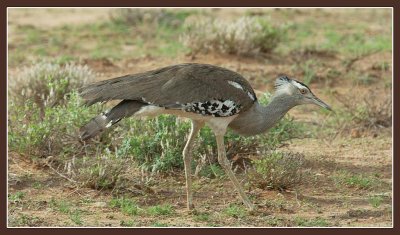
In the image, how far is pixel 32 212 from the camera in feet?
21.6

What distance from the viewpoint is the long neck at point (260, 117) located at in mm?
6730

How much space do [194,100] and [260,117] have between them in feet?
2.07

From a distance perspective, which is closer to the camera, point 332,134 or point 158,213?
A: point 158,213

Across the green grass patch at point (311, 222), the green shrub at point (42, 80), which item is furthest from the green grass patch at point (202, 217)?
the green shrub at point (42, 80)

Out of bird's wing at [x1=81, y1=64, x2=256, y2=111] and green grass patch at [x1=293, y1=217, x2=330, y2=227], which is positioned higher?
bird's wing at [x1=81, y1=64, x2=256, y2=111]

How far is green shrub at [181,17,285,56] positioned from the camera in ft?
37.8

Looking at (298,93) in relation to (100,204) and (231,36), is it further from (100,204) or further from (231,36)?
(231,36)

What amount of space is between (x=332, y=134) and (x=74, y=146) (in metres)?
2.74

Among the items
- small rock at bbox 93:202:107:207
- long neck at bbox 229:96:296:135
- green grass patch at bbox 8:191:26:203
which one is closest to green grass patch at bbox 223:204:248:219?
long neck at bbox 229:96:296:135

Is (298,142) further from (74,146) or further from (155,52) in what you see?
(155,52)

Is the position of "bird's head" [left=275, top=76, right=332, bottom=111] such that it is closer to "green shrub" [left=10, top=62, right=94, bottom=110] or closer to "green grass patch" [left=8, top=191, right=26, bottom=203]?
"green grass patch" [left=8, top=191, right=26, bottom=203]

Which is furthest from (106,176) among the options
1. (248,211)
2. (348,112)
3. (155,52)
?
(155,52)

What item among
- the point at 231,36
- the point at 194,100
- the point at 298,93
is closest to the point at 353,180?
the point at 298,93

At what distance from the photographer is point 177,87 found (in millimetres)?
6410
